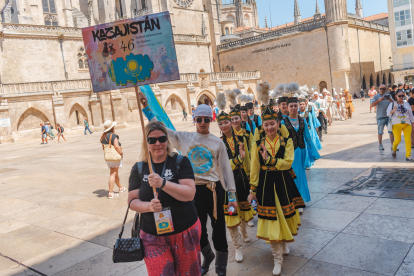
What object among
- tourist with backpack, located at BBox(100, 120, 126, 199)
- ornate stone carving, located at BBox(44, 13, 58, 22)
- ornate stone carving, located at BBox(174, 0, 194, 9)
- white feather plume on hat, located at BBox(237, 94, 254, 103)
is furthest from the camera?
ornate stone carving, located at BBox(174, 0, 194, 9)

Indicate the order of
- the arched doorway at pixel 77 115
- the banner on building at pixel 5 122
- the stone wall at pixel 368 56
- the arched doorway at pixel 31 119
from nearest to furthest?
the banner on building at pixel 5 122, the arched doorway at pixel 31 119, the arched doorway at pixel 77 115, the stone wall at pixel 368 56

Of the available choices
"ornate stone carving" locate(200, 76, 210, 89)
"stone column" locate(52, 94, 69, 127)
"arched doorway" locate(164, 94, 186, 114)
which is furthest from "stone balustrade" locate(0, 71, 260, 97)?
"arched doorway" locate(164, 94, 186, 114)

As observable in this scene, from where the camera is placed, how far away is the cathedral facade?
97.9 ft

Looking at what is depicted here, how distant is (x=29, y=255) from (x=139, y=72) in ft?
11.3

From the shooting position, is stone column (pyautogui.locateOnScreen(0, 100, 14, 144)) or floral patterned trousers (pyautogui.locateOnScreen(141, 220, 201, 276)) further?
stone column (pyautogui.locateOnScreen(0, 100, 14, 144))

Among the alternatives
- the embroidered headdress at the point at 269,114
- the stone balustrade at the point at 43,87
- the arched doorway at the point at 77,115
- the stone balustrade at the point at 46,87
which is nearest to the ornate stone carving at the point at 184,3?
the stone balustrade at the point at 46,87

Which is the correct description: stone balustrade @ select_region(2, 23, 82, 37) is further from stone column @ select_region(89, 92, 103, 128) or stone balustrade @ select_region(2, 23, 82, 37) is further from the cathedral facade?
stone column @ select_region(89, 92, 103, 128)

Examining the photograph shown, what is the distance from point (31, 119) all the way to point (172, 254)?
3031 centimetres

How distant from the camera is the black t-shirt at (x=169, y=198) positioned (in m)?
2.67

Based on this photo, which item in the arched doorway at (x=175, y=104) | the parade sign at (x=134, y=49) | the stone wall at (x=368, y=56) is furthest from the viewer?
the stone wall at (x=368, y=56)

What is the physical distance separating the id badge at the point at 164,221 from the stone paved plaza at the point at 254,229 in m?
1.52

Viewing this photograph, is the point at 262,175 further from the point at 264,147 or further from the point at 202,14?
the point at 202,14

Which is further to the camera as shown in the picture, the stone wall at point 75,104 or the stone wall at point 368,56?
the stone wall at point 368,56

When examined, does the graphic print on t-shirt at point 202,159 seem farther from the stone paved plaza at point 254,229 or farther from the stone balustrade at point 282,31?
the stone balustrade at point 282,31
